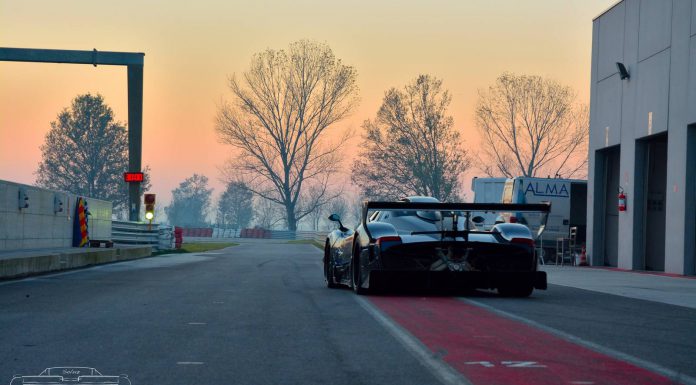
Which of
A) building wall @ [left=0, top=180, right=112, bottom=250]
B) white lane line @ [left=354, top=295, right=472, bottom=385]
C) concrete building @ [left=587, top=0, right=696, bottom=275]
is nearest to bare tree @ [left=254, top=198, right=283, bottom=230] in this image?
building wall @ [left=0, top=180, right=112, bottom=250]

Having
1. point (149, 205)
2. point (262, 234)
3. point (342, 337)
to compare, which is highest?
point (149, 205)

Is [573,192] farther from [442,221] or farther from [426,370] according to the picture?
[426,370]

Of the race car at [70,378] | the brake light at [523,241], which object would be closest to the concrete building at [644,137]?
the brake light at [523,241]

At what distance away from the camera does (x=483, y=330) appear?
32.8 feet

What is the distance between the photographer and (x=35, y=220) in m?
30.8

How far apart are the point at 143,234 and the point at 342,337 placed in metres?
39.1

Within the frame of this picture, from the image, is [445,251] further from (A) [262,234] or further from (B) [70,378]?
(A) [262,234]

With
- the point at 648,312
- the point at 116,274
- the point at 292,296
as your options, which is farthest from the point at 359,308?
the point at 116,274

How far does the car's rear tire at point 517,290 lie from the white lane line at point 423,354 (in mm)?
3892

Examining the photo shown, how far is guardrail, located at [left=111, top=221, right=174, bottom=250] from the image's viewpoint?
Result: 46.8 meters

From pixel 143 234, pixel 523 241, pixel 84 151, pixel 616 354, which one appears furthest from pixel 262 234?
pixel 616 354

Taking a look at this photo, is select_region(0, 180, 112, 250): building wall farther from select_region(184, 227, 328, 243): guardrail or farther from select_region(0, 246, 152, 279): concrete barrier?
select_region(184, 227, 328, 243): guardrail

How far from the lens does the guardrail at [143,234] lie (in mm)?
46812

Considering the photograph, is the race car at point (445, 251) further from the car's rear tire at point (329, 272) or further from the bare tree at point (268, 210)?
the bare tree at point (268, 210)
